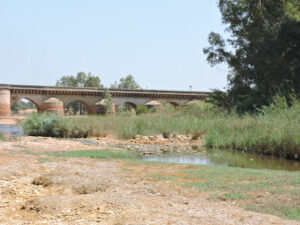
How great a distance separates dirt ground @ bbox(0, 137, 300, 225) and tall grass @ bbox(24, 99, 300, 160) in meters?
5.24

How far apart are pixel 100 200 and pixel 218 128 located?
36.0 ft

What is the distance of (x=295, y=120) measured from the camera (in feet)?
39.2

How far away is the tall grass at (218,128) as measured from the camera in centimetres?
1126

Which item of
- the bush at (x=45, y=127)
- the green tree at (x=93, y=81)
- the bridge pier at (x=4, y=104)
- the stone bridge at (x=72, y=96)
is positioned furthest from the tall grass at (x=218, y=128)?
the green tree at (x=93, y=81)

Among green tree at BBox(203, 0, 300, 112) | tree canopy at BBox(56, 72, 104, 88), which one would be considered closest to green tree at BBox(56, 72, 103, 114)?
tree canopy at BBox(56, 72, 104, 88)

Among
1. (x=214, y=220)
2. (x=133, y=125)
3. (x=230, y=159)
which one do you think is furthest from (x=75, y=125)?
(x=214, y=220)

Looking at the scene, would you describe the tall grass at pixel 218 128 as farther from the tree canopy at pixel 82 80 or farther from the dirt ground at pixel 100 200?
the tree canopy at pixel 82 80

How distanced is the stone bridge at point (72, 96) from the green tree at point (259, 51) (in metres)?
16.5

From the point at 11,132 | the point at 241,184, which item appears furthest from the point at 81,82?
the point at 241,184

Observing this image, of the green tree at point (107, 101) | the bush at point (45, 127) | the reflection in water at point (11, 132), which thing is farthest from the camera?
the green tree at point (107, 101)

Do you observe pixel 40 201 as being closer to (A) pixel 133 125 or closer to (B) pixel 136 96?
(A) pixel 133 125

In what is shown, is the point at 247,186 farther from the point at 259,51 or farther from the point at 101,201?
the point at 259,51

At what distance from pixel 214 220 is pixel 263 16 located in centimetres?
2189

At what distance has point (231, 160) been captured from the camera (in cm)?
1055
